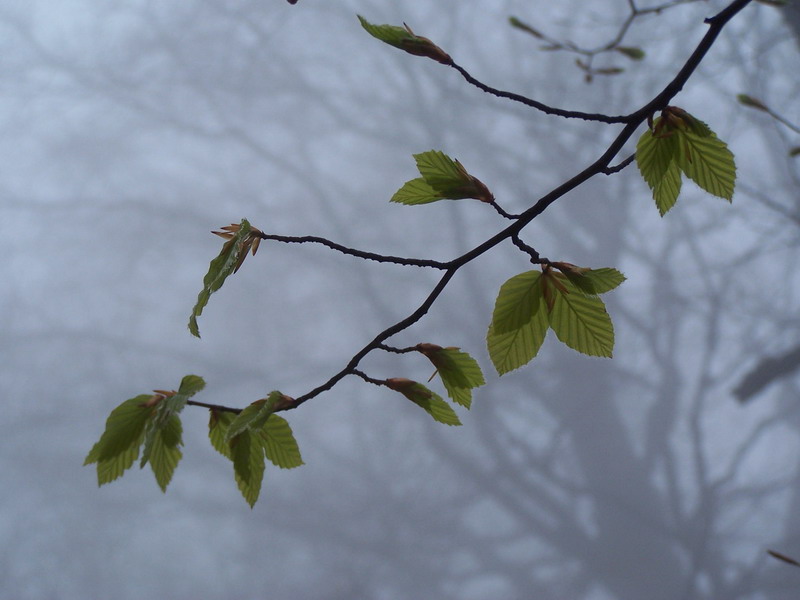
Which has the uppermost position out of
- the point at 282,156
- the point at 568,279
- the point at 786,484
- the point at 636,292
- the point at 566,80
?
the point at 566,80

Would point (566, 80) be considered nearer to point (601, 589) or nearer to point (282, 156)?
point (282, 156)

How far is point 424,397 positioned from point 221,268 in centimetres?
10

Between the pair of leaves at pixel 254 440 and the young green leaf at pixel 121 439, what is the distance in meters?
0.03

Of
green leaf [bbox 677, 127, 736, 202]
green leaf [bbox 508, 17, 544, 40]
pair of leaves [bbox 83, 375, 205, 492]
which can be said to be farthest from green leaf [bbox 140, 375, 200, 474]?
green leaf [bbox 508, 17, 544, 40]

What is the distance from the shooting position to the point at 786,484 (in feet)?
4.48

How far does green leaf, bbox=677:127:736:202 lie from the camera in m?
0.27

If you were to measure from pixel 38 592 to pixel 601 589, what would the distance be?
3.38 feet

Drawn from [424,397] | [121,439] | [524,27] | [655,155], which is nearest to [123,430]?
[121,439]

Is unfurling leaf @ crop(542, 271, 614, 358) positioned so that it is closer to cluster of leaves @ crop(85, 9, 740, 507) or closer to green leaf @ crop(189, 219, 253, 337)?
cluster of leaves @ crop(85, 9, 740, 507)

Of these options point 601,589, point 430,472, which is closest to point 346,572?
point 430,472

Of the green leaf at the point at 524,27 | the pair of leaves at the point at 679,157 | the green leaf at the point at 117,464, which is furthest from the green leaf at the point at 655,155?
the green leaf at the point at 524,27

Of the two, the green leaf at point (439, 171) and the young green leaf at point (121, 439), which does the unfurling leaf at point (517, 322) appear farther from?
the young green leaf at point (121, 439)

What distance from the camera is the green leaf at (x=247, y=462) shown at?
10.8 inches

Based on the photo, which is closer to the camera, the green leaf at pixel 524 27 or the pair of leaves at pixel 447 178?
the pair of leaves at pixel 447 178
